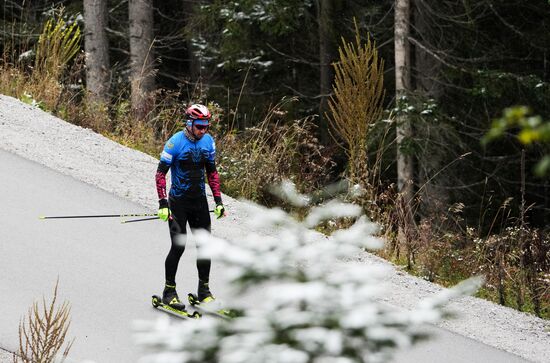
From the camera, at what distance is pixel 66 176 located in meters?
11.2

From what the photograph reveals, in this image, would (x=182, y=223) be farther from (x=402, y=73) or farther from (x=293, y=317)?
(x=402, y=73)

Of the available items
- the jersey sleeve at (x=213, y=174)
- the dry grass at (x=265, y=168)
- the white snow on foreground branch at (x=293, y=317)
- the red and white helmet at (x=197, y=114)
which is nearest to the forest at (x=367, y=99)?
the dry grass at (x=265, y=168)

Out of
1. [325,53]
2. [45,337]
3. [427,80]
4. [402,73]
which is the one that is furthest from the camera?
[325,53]

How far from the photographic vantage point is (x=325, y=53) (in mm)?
21172

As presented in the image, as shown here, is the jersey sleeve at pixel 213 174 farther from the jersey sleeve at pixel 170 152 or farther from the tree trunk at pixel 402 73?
the tree trunk at pixel 402 73

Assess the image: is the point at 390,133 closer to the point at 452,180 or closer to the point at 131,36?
the point at 452,180

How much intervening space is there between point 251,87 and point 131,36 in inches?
198

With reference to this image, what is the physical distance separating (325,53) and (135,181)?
414 inches

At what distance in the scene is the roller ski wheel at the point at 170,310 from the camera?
789cm

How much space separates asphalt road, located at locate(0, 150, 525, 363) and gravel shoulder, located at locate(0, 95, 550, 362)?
0.23 metres

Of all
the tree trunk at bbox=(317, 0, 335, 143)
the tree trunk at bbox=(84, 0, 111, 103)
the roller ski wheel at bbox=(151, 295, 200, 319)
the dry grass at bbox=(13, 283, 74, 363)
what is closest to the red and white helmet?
the roller ski wheel at bbox=(151, 295, 200, 319)

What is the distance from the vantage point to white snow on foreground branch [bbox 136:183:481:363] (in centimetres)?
251

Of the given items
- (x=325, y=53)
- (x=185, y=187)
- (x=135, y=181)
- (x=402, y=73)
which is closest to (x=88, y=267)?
(x=185, y=187)

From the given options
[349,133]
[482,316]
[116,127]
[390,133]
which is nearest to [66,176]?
[116,127]
